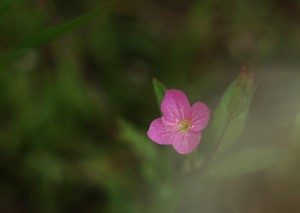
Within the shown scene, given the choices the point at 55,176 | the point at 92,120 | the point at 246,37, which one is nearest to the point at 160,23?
the point at 246,37

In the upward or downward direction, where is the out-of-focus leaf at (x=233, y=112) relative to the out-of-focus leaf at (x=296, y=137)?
upward

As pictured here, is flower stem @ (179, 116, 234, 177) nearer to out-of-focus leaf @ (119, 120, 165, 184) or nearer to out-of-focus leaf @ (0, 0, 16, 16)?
out-of-focus leaf @ (119, 120, 165, 184)

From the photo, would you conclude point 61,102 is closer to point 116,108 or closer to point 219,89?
point 116,108

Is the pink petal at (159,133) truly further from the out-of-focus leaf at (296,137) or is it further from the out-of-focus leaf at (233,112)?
the out-of-focus leaf at (296,137)

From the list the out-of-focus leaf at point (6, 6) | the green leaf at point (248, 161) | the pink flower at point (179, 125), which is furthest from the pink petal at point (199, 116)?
the out-of-focus leaf at point (6, 6)

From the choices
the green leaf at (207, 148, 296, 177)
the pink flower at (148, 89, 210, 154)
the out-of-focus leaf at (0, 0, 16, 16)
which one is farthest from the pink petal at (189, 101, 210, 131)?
the out-of-focus leaf at (0, 0, 16, 16)

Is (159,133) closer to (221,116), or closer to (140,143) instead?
(221,116)
